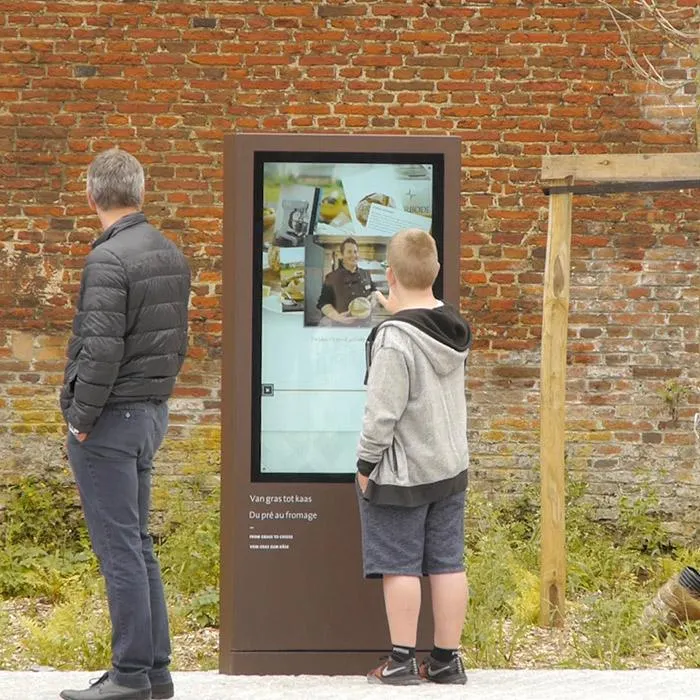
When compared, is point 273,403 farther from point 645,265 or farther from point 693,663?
point 645,265

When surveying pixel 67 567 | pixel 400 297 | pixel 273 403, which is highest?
pixel 400 297

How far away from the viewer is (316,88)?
8.74 meters

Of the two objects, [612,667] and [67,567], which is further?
[67,567]

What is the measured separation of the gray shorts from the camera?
488cm

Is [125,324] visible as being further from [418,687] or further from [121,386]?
[418,687]

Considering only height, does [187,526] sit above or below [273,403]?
below

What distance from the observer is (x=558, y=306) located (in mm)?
7074

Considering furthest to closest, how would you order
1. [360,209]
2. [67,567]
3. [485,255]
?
1. [485,255]
2. [67,567]
3. [360,209]

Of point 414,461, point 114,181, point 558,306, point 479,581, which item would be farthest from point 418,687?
point 558,306

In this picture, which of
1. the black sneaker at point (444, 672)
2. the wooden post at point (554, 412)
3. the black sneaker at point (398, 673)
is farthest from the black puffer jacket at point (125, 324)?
the wooden post at point (554, 412)

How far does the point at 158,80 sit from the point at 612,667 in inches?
189

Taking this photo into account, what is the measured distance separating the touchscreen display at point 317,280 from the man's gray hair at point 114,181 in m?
0.77

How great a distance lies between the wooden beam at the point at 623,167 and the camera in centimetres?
704

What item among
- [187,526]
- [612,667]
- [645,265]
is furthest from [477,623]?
[645,265]
